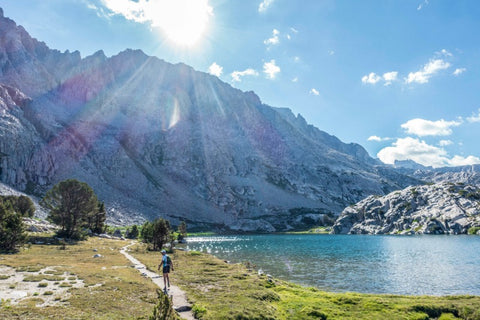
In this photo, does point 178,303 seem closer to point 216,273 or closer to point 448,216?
point 216,273

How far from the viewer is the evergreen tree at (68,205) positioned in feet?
237

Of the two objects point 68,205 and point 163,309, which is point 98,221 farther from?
point 163,309

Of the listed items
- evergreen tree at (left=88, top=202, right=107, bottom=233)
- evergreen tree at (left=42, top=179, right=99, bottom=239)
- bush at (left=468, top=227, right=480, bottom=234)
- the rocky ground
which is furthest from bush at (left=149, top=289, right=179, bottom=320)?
bush at (left=468, top=227, right=480, bottom=234)

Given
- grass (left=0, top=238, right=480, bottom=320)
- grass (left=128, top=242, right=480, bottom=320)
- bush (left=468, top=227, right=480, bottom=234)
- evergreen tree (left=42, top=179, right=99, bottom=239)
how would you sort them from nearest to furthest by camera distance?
1. grass (left=0, top=238, right=480, bottom=320)
2. grass (left=128, top=242, right=480, bottom=320)
3. evergreen tree (left=42, top=179, right=99, bottom=239)
4. bush (left=468, top=227, right=480, bottom=234)

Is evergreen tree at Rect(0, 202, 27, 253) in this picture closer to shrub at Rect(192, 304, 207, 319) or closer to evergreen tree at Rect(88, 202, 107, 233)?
shrub at Rect(192, 304, 207, 319)

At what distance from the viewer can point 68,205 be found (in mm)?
72688

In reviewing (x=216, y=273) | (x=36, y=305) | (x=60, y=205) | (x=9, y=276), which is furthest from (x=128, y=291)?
(x=60, y=205)

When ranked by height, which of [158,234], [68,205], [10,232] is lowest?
[158,234]

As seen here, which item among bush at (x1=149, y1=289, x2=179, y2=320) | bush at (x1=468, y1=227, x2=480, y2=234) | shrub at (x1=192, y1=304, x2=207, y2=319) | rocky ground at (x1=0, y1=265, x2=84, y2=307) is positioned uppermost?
bush at (x1=149, y1=289, x2=179, y2=320)

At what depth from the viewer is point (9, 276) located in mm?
26953

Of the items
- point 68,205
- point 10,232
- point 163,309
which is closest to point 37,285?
point 163,309

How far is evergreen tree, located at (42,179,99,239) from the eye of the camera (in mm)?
72150

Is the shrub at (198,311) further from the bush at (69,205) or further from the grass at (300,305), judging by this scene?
the bush at (69,205)

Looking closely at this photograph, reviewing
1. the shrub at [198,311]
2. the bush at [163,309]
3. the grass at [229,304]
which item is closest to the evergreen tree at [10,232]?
the grass at [229,304]
